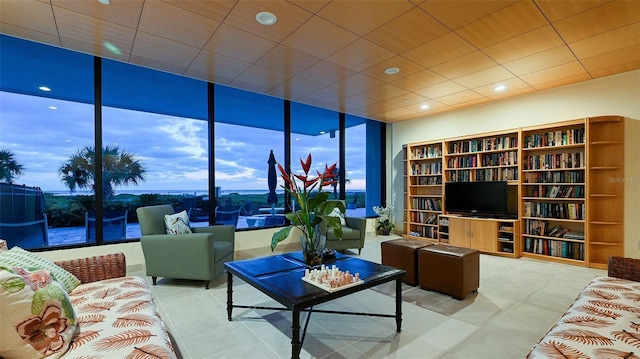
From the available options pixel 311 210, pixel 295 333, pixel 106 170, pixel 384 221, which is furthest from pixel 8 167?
pixel 384 221

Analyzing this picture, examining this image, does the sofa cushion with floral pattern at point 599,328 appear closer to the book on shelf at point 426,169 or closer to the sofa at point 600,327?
the sofa at point 600,327

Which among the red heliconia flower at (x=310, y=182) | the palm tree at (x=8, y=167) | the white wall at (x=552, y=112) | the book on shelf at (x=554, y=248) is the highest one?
the white wall at (x=552, y=112)

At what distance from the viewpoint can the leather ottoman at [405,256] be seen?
11.3 feet

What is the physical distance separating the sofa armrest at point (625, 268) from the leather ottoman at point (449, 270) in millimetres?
1061

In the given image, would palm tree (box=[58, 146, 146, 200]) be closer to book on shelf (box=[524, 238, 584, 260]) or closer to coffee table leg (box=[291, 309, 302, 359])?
coffee table leg (box=[291, 309, 302, 359])

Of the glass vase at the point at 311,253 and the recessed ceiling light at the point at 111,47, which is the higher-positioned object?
the recessed ceiling light at the point at 111,47

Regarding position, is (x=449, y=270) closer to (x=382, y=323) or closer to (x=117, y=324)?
(x=382, y=323)

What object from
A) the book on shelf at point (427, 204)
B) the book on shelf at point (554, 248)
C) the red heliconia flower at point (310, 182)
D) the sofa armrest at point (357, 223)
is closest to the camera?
the red heliconia flower at point (310, 182)

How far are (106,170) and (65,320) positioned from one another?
3.16 m

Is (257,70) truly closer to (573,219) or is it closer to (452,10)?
(452,10)

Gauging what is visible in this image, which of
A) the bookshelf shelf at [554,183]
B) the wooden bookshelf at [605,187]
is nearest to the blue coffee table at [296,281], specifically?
the bookshelf shelf at [554,183]

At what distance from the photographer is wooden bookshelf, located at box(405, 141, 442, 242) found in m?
6.21

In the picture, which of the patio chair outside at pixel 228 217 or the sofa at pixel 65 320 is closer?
the sofa at pixel 65 320

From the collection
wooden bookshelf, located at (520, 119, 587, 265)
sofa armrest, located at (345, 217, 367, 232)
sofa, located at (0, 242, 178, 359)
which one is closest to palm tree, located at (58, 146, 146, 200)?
sofa, located at (0, 242, 178, 359)
